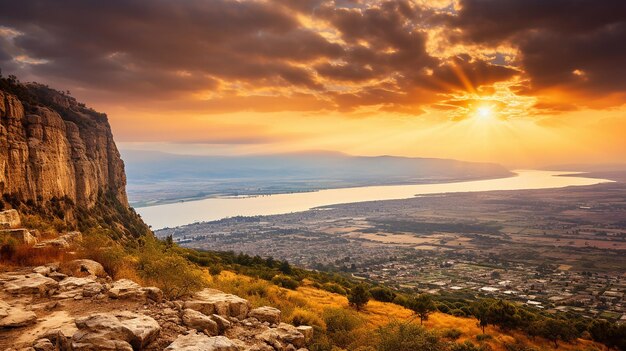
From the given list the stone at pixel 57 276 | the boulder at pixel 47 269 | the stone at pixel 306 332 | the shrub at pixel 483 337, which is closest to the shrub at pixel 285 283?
the shrub at pixel 483 337

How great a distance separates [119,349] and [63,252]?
32.1 feet

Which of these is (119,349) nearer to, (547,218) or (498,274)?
(498,274)

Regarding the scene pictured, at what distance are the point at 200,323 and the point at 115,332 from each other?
90.8 inches

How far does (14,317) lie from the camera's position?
8.20 m

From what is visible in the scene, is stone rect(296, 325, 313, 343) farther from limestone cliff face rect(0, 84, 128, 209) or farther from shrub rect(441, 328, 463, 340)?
limestone cliff face rect(0, 84, 128, 209)

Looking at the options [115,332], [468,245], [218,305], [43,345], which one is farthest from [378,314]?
[468,245]

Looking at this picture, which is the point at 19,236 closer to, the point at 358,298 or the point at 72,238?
the point at 72,238

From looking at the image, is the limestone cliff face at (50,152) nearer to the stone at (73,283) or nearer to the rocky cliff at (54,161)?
the rocky cliff at (54,161)

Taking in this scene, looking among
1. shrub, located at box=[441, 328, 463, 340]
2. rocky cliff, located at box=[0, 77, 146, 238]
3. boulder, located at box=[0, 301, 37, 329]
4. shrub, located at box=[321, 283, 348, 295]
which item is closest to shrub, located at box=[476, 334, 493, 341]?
shrub, located at box=[441, 328, 463, 340]

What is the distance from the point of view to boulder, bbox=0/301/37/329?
26.2ft

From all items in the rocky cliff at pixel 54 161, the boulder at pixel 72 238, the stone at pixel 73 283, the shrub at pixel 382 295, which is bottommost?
the shrub at pixel 382 295

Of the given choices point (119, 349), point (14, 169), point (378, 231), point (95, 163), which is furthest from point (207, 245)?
point (119, 349)

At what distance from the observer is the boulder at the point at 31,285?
33.0 feet

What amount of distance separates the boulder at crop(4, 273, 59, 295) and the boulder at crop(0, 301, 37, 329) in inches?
53.1
